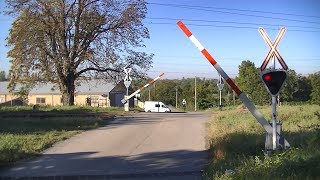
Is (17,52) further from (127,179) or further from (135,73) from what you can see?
(127,179)

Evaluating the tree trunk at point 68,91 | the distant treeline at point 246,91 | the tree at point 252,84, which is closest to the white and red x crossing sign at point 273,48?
the distant treeline at point 246,91

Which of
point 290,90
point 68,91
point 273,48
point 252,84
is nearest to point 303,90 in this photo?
point 290,90

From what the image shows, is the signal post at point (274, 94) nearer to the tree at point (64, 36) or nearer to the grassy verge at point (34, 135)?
the grassy verge at point (34, 135)

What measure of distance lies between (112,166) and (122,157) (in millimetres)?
1357

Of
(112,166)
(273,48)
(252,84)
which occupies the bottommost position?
(112,166)

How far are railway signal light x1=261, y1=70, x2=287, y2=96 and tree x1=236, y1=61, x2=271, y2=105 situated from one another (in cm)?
4376

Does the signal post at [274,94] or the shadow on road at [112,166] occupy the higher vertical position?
the signal post at [274,94]

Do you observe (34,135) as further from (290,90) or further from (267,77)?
(290,90)

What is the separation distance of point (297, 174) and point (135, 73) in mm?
37296

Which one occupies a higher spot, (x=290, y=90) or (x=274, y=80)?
(x=290, y=90)

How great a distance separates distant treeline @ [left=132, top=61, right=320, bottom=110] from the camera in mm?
55188

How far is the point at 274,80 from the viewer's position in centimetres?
902

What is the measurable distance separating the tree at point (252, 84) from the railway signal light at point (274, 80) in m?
43.8

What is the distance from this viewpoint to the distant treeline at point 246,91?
55.2 meters
